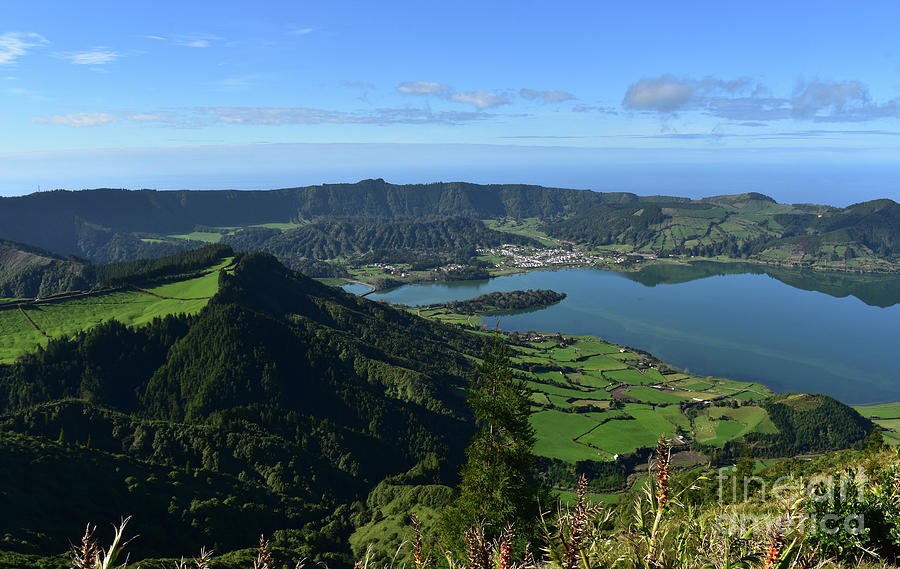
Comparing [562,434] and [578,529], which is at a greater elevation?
[578,529]

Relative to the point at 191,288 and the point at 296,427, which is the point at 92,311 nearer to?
the point at 191,288

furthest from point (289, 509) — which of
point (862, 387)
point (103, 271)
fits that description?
point (103, 271)

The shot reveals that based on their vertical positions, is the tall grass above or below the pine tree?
above

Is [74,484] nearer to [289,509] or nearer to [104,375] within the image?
[289,509]

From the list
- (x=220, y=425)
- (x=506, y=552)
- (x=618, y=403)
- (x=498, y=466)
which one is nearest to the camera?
(x=506, y=552)

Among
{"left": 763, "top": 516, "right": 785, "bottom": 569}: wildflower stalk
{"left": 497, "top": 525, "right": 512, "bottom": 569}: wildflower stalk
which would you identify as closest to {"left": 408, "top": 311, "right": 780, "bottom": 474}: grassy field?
{"left": 763, "top": 516, "right": 785, "bottom": 569}: wildflower stalk

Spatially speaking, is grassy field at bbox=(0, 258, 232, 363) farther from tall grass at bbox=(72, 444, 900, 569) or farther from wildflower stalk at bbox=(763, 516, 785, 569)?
wildflower stalk at bbox=(763, 516, 785, 569)

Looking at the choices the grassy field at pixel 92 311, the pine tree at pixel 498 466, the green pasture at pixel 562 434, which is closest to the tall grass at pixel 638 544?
the pine tree at pixel 498 466

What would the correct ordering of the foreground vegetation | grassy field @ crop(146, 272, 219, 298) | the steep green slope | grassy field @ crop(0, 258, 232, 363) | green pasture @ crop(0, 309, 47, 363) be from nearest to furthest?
the foreground vegetation
the steep green slope
green pasture @ crop(0, 309, 47, 363)
grassy field @ crop(0, 258, 232, 363)
grassy field @ crop(146, 272, 219, 298)

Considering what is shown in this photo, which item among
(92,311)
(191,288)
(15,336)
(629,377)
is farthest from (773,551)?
(191,288)
